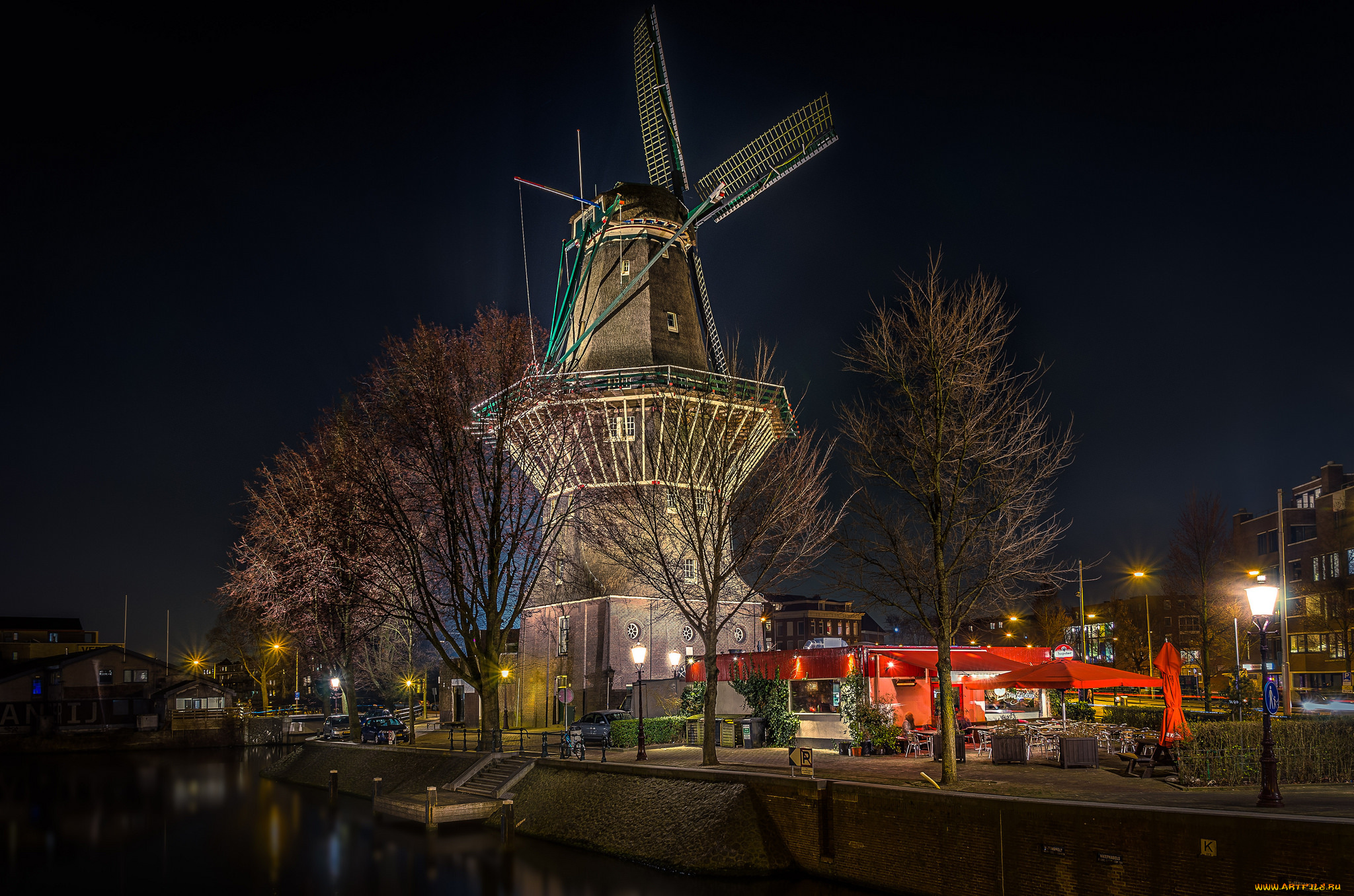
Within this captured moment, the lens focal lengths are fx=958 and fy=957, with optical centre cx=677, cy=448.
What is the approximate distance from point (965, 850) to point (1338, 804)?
5850 mm

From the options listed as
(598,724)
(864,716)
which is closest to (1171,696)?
(864,716)

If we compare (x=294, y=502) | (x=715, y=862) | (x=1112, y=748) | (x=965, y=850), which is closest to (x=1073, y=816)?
(x=965, y=850)

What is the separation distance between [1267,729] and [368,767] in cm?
3006

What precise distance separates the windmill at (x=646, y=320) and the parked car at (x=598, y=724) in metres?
8.46

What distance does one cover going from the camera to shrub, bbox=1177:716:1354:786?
18.7 metres

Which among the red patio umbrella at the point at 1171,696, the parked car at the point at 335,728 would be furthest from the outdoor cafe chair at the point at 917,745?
the parked car at the point at 335,728

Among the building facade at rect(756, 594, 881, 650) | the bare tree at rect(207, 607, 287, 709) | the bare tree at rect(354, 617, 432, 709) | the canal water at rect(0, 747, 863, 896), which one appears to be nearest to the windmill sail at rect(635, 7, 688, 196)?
the bare tree at rect(354, 617, 432, 709)

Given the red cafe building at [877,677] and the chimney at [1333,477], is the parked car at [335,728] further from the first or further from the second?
the chimney at [1333,477]

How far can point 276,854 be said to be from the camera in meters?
25.5

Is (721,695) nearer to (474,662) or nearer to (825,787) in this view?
(474,662)

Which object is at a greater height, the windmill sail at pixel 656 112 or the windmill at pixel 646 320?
the windmill sail at pixel 656 112

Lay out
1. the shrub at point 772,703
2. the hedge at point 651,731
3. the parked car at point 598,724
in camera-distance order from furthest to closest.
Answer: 1. the parked car at point 598,724
2. the hedge at point 651,731
3. the shrub at point 772,703

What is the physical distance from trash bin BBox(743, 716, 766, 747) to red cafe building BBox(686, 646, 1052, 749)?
118 centimetres

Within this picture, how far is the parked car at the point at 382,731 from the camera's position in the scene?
134 feet
